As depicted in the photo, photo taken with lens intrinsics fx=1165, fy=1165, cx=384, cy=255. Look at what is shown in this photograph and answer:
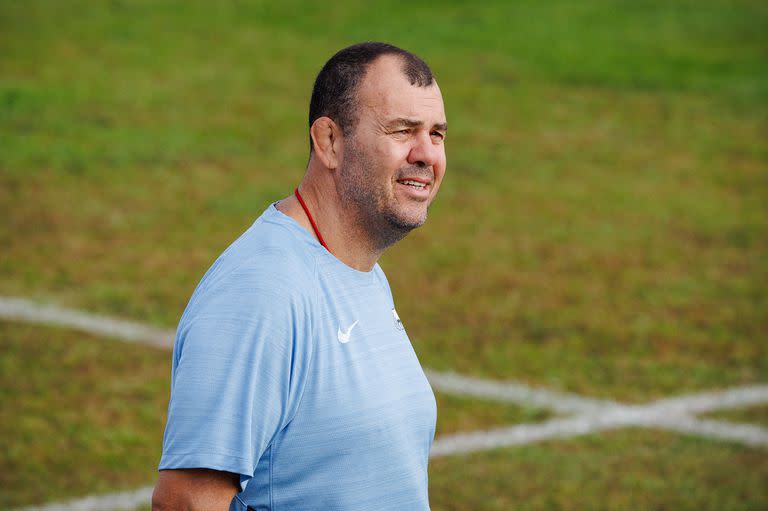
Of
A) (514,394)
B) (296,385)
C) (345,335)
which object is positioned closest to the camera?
(296,385)

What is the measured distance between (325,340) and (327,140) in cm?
56

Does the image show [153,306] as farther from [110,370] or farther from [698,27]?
[698,27]

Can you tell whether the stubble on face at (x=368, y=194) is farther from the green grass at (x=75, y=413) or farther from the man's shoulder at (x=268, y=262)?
the green grass at (x=75, y=413)

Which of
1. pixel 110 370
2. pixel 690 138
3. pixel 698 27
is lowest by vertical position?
pixel 110 370

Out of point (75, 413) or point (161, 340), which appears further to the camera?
point (161, 340)

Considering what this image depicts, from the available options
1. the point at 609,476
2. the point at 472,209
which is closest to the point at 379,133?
the point at 609,476

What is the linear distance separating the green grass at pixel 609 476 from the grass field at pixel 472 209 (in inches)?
0.7

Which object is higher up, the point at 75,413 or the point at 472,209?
the point at 472,209

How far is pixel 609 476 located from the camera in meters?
6.62

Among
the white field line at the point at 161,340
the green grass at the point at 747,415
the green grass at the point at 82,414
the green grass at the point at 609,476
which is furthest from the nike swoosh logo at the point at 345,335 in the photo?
the green grass at the point at 747,415

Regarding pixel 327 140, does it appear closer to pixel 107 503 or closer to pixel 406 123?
pixel 406 123

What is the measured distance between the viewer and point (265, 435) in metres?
2.72

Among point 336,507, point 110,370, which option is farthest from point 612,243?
point 336,507

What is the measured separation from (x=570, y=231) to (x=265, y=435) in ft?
28.5
